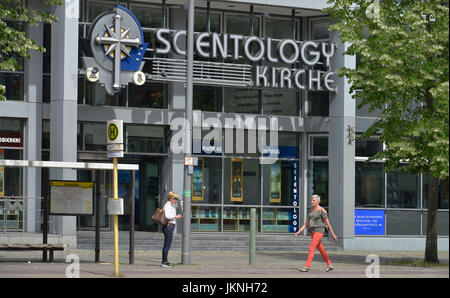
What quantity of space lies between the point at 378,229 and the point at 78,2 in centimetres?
1250

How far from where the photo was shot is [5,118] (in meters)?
26.7

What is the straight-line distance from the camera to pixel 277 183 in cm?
3038

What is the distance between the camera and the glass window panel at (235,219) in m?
29.7

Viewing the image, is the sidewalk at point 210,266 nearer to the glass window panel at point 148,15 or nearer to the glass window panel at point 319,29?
the glass window panel at point 148,15

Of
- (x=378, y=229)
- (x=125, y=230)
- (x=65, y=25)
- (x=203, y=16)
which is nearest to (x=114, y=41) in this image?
(x=65, y=25)

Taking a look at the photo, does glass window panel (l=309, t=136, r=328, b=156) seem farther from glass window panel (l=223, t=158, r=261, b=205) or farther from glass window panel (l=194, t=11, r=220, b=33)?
glass window panel (l=194, t=11, r=220, b=33)

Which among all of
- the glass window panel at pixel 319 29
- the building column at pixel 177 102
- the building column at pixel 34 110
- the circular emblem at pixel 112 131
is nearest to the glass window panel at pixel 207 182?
the building column at pixel 177 102

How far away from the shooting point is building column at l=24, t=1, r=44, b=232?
26.9 metres

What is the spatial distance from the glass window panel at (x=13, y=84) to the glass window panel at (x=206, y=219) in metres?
6.87

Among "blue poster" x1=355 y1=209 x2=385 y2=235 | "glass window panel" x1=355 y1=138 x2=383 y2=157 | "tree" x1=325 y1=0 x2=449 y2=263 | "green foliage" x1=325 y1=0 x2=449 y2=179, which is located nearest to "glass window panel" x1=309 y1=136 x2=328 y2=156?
"glass window panel" x1=355 y1=138 x2=383 y2=157

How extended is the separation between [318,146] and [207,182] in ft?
13.4

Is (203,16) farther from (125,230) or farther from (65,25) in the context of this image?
(125,230)

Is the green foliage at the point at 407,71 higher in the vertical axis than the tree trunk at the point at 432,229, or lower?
higher
